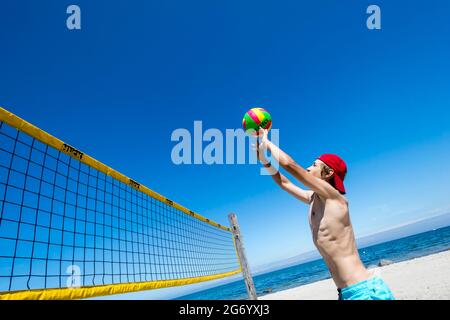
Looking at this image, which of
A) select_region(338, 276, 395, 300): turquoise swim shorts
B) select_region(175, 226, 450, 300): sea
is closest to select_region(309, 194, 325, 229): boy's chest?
select_region(338, 276, 395, 300): turquoise swim shorts

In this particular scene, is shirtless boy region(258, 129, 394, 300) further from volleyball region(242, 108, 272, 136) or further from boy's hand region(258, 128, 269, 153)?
volleyball region(242, 108, 272, 136)

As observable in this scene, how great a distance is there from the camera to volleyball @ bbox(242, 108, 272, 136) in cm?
306

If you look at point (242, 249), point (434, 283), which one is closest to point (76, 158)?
point (242, 249)

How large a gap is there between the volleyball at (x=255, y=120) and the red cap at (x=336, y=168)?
69 centimetres

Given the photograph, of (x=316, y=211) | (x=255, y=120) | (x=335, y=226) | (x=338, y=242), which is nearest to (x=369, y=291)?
(x=338, y=242)

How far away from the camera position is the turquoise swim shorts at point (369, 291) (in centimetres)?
215

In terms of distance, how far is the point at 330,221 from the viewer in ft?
7.93

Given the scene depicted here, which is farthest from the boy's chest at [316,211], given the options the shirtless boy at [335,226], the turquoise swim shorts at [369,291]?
the turquoise swim shorts at [369,291]

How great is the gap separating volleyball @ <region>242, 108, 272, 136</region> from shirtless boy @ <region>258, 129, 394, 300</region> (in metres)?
0.40

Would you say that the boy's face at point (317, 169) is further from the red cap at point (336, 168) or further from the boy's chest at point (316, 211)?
the boy's chest at point (316, 211)

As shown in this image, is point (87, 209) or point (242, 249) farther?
point (242, 249)

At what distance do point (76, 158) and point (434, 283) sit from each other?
27.3 feet
